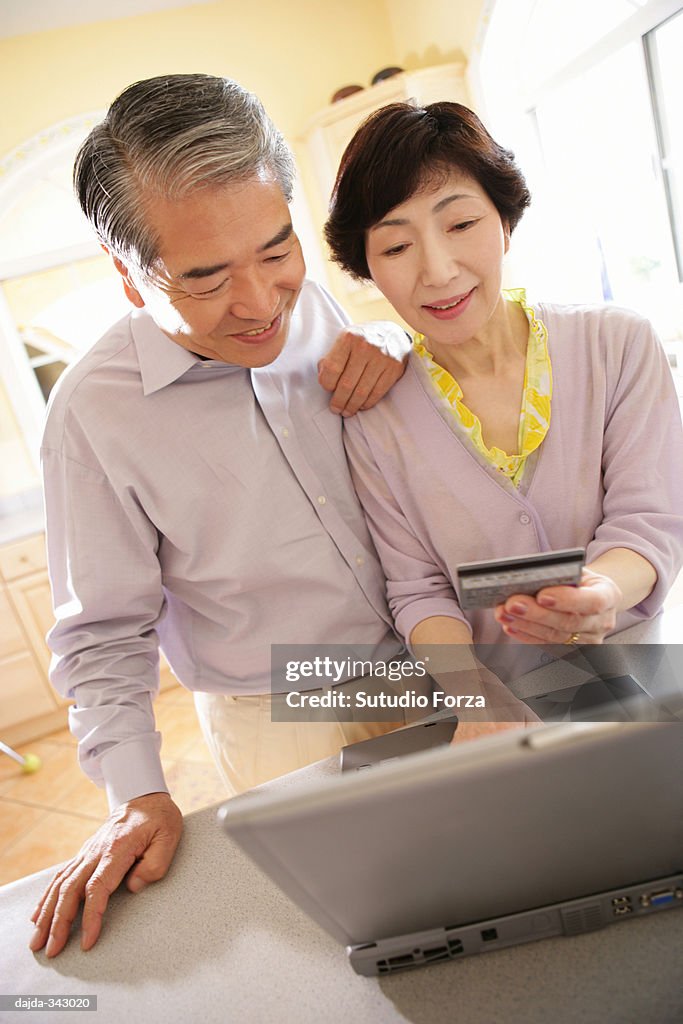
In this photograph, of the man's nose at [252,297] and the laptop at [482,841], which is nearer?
the laptop at [482,841]

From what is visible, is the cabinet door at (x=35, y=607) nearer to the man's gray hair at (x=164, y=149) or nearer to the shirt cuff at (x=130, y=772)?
the shirt cuff at (x=130, y=772)

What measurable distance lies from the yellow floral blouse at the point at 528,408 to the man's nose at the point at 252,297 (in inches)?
12.5

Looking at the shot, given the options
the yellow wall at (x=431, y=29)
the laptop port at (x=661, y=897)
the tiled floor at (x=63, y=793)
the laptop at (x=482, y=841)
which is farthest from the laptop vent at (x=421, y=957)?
the yellow wall at (x=431, y=29)

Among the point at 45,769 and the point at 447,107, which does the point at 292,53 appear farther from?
the point at 45,769

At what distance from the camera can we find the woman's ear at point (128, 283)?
1097mm

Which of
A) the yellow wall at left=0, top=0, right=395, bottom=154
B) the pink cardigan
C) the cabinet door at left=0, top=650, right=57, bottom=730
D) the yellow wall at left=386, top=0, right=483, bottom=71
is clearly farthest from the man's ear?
the yellow wall at left=0, top=0, right=395, bottom=154

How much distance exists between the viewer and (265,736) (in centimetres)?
129

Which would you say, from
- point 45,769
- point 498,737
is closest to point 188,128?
point 498,737

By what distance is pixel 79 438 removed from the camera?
3.74 feet

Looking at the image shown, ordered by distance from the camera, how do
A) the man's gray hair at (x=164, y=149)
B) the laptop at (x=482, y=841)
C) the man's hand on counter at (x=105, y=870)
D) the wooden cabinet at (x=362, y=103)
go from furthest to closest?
the wooden cabinet at (x=362, y=103) → the man's gray hair at (x=164, y=149) → the man's hand on counter at (x=105, y=870) → the laptop at (x=482, y=841)

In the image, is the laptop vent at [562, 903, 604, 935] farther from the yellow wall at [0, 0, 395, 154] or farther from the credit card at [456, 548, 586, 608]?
the yellow wall at [0, 0, 395, 154]

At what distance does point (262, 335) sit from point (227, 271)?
12cm

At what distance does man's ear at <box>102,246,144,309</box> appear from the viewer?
3.60ft

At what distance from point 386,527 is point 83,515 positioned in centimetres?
48
